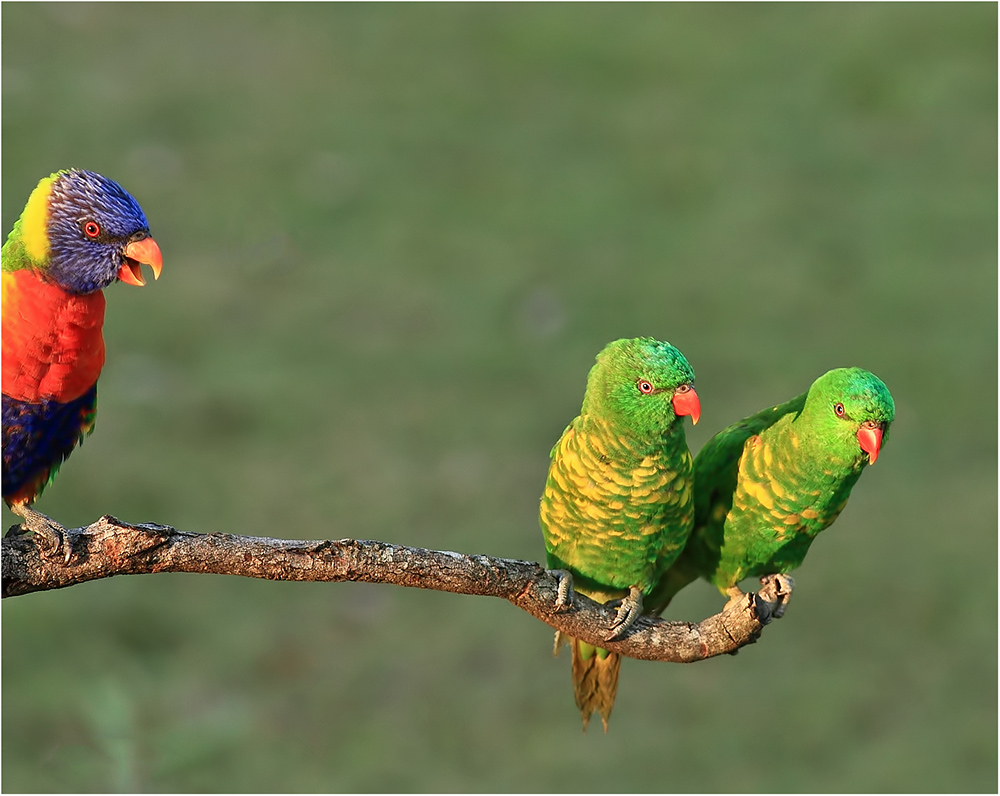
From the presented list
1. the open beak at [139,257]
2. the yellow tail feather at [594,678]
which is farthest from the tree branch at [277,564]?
the open beak at [139,257]

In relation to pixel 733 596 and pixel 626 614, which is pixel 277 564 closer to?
pixel 626 614

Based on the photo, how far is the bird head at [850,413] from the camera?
303 cm

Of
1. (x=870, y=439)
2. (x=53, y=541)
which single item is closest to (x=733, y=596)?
(x=870, y=439)

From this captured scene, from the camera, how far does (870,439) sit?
304 centimetres

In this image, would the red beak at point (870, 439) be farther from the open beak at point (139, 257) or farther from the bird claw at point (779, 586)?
the open beak at point (139, 257)

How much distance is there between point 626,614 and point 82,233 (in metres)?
1.81

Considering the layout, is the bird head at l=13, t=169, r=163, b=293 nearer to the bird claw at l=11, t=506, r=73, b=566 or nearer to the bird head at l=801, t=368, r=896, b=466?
the bird claw at l=11, t=506, r=73, b=566

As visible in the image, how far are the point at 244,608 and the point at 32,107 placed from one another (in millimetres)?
5339

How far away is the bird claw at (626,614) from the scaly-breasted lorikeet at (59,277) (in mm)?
1561

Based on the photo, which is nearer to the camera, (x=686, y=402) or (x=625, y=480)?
(x=686, y=402)

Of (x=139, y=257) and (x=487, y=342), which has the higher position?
(x=487, y=342)

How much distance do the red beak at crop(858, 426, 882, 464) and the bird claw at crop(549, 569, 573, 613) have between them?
90 centimetres

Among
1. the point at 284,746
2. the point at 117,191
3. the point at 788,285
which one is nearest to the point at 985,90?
the point at 788,285

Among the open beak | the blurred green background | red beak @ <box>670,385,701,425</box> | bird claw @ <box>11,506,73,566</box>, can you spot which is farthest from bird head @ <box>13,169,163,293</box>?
the blurred green background
